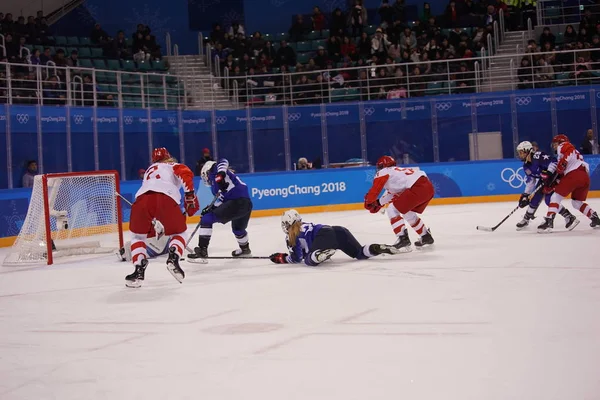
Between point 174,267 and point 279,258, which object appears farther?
point 279,258

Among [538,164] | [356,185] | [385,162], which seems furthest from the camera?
[356,185]

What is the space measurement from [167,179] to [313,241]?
1615 millimetres

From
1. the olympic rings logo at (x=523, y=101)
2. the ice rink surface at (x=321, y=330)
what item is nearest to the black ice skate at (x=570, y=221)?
the ice rink surface at (x=321, y=330)

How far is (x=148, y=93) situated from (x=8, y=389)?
14742 millimetres

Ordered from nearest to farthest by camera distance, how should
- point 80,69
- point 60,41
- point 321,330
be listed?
point 321,330
point 80,69
point 60,41

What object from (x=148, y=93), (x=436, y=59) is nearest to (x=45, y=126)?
(x=148, y=93)

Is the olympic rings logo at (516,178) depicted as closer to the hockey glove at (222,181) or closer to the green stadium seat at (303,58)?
the green stadium seat at (303,58)

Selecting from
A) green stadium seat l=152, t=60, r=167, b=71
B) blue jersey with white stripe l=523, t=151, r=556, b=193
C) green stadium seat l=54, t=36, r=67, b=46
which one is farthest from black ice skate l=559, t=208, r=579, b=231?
green stadium seat l=54, t=36, r=67, b=46

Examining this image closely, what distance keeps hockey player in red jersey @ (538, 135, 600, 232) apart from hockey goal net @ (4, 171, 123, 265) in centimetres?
581

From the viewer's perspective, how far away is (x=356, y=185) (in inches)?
711

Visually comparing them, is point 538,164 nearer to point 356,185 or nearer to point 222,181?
point 222,181

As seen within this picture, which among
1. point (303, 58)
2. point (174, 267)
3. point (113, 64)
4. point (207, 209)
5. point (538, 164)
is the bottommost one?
point (174, 267)

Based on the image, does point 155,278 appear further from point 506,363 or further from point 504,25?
point 504,25

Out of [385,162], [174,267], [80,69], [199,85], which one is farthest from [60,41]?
[174,267]
